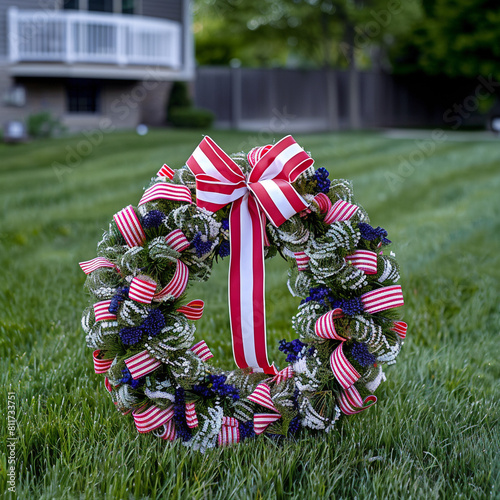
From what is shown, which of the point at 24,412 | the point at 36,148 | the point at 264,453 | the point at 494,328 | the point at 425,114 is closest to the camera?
the point at 264,453

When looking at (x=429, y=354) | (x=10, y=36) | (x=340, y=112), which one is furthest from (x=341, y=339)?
(x=340, y=112)

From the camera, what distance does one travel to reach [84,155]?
1051 cm

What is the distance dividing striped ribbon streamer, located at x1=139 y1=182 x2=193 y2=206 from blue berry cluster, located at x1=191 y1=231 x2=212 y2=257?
0.41ft

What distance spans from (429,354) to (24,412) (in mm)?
1816

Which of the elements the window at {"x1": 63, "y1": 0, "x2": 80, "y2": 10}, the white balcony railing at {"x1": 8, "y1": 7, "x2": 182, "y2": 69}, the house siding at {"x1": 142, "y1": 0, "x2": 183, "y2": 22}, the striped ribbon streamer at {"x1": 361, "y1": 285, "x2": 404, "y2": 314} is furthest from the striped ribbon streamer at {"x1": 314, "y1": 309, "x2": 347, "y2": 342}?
the house siding at {"x1": 142, "y1": 0, "x2": 183, "y2": 22}

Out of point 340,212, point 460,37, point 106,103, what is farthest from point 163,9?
point 340,212

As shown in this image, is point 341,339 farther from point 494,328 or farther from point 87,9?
point 87,9

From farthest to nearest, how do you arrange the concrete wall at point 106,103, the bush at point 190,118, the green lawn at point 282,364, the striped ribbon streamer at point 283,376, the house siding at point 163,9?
the house siding at point 163,9, the bush at point 190,118, the concrete wall at point 106,103, the striped ribbon streamer at point 283,376, the green lawn at point 282,364

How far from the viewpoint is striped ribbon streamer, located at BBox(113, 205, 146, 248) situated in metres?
2.12

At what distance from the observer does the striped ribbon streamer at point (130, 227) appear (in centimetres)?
212

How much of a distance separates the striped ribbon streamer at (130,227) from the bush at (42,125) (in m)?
11.9

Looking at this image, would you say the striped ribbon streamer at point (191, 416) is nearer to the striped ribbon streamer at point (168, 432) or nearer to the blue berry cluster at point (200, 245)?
the striped ribbon streamer at point (168, 432)

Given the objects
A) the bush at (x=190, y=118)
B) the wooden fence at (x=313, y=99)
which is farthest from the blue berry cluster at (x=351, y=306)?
the wooden fence at (x=313, y=99)

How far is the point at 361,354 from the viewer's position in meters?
2.13
